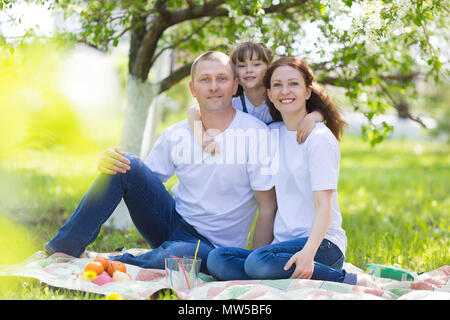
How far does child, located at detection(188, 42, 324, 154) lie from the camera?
9.96 feet

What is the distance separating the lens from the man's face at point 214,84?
2824mm

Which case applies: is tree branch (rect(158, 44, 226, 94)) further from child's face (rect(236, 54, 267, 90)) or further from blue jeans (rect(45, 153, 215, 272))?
blue jeans (rect(45, 153, 215, 272))

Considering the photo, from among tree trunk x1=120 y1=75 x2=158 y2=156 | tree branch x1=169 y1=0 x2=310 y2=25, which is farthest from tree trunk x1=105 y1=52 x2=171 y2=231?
tree branch x1=169 y1=0 x2=310 y2=25

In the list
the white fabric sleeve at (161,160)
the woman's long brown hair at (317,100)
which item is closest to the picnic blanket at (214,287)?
the white fabric sleeve at (161,160)

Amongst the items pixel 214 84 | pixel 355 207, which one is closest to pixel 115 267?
pixel 214 84

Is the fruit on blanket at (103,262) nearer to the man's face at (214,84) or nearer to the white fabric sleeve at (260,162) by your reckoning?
the white fabric sleeve at (260,162)

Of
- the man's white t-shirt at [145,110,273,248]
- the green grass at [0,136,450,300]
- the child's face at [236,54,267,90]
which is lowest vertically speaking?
the green grass at [0,136,450,300]

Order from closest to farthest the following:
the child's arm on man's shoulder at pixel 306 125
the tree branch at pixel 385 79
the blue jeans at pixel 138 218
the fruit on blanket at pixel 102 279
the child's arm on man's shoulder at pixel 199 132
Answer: the fruit on blanket at pixel 102 279 → the child's arm on man's shoulder at pixel 306 125 → the blue jeans at pixel 138 218 → the child's arm on man's shoulder at pixel 199 132 → the tree branch at pixel 385 79

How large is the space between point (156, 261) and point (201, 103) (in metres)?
0.94

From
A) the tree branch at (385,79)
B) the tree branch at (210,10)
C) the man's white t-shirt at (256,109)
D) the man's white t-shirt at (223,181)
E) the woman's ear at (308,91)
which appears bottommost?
the man's white t-shirt at (223,181)

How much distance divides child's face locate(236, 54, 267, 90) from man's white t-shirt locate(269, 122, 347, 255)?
481 mm

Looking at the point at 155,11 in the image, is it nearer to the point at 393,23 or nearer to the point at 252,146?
the point at 252,146

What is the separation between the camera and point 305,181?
2.61 m

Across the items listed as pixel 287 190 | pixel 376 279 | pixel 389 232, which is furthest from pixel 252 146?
pixel 389 232
